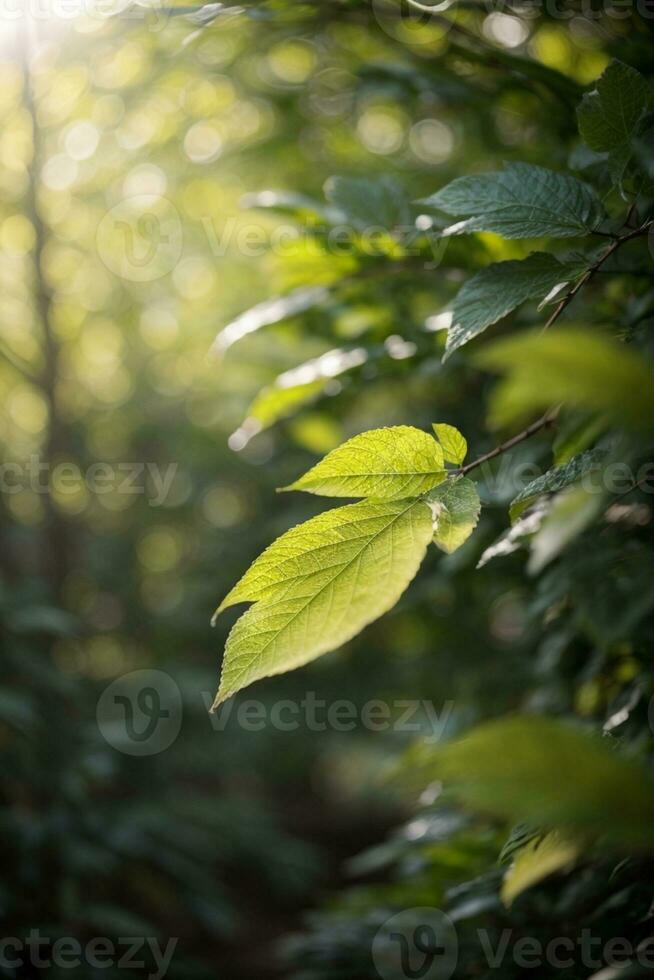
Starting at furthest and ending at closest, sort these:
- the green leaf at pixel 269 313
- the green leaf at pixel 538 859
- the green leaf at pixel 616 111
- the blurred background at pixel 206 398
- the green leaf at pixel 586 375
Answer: the blurred background at pixel 206 398 < the green leaf at pixel 269 313 < the green leaf at pixel 616 111 < the green leaf at pixel 538 859 < the green leaf at pixel 586 375

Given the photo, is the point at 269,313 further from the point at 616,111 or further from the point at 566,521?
the point at 566,521

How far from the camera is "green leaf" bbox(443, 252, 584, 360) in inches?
22.9

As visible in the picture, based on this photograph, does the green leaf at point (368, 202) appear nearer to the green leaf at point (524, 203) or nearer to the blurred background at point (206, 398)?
the blurred background at point (206, 398)

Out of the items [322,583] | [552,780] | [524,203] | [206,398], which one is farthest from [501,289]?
[206,398]

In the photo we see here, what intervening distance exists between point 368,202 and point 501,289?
1.11 feet

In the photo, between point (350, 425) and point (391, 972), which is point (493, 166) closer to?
point (350, 425)

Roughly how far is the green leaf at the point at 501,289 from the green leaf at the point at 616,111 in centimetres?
9

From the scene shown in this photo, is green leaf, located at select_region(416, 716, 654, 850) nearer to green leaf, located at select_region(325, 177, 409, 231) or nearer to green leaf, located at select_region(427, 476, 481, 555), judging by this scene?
green leaf, located at select_region(427, 476, 481, 555)

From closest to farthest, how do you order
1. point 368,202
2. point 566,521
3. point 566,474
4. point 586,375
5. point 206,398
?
point 586,375, point 566,521, point 566,474, point 368,202, point 206,398

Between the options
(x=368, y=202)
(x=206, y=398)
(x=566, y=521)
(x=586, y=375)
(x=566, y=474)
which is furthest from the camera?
(x=206, y=398)

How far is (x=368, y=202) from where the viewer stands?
877mm

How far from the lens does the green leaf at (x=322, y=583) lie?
19.3 inches

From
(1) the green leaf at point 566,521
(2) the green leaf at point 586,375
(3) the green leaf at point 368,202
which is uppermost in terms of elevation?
(2) the green leaf at point 586,375

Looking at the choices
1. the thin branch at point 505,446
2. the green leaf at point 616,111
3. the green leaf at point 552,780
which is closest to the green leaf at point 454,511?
the thin branch at point 505,446
